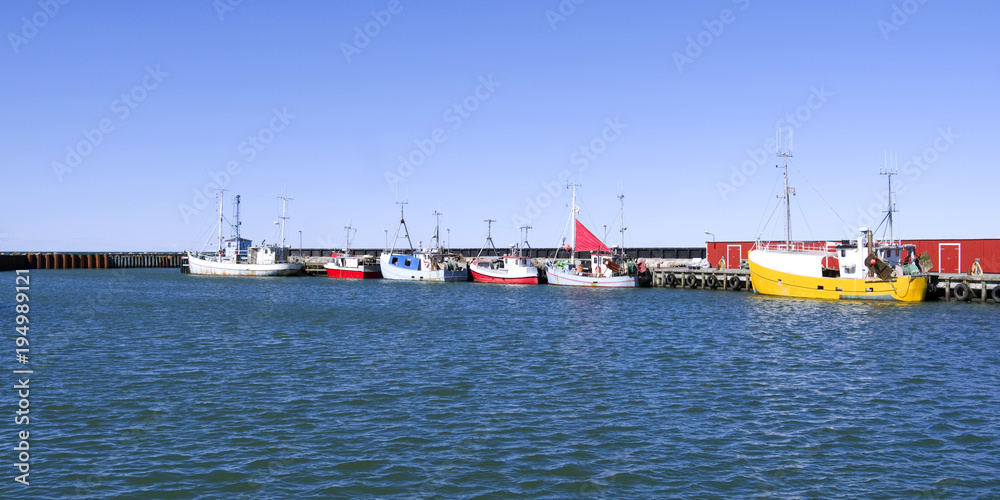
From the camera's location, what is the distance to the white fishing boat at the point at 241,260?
96.8m

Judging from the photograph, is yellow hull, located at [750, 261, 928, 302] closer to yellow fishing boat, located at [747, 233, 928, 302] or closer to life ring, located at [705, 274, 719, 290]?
yellow fishing boat, located at [747, 233, 928, 302]

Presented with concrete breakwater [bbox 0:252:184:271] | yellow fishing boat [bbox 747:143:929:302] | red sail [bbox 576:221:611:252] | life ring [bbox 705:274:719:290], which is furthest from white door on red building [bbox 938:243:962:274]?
concrete breakwater [bbox 0:252:184:271]

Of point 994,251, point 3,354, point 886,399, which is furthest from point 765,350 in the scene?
point 994,251

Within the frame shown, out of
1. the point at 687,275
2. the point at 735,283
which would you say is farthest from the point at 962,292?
the point at 687,275

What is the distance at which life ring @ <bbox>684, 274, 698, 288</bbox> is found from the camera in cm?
6781

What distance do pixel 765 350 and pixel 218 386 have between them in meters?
18.8

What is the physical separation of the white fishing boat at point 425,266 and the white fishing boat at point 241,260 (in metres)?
16.4

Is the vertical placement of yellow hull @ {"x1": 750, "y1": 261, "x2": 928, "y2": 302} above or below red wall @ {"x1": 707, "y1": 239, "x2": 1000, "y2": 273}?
below

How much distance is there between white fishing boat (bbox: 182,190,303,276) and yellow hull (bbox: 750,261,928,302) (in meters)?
65.6

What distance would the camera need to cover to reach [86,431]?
568 inches

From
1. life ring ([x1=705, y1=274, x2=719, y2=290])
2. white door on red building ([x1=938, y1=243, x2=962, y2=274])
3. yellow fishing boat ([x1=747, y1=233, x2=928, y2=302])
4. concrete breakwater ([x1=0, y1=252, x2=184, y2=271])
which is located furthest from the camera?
concrete breakwater ([x1=0, y1=252, x2=184, y2=271])

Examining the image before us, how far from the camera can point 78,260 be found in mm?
124625

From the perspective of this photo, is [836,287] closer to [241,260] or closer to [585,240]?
[585,240]

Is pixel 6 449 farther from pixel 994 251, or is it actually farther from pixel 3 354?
pixel 994 251
